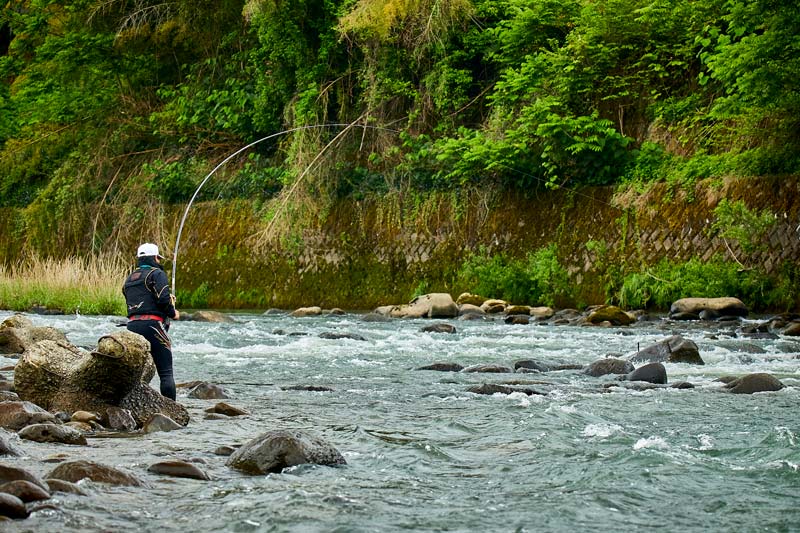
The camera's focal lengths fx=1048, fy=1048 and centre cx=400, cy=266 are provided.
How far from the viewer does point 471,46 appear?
65.5ft

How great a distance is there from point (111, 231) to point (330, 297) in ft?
21.1

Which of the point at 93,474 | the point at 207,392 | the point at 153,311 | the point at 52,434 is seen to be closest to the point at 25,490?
the point at 93,474

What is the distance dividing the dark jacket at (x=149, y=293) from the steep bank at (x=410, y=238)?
10058mm

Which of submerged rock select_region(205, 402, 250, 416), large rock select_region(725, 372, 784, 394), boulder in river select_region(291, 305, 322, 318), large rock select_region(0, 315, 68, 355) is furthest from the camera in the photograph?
boulder in river select_region(291, 305, 322, 318)

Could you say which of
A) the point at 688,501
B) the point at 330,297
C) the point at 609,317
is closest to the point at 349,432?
the point at 688,501

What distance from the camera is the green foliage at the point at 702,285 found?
14500 millimetres

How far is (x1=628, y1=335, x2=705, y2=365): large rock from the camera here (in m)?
9.48

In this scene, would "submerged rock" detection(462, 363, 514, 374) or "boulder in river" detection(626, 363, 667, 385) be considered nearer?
"boulder in river" detection(626, 363, 667, 385)

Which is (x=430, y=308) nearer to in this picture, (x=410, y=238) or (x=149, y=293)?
(x=410, y=238)

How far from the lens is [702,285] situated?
15.0 meters

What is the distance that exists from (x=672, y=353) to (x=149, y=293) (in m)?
4.92

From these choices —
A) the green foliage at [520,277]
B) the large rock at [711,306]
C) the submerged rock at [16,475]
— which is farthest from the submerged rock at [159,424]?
the green foliage at [520,277]

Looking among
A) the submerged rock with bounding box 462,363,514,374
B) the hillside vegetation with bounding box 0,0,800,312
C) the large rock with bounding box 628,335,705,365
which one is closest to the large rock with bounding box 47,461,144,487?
the submerged rock with bounding box 462,363,514,374

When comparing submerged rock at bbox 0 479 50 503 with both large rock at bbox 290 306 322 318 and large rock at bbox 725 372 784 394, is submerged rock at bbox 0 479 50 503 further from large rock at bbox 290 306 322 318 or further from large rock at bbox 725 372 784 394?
large rock at bbox 290 306 322 318
